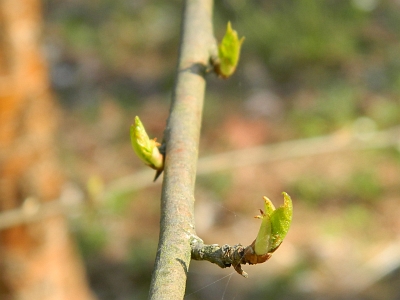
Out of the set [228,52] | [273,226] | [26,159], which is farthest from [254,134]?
[273,226]

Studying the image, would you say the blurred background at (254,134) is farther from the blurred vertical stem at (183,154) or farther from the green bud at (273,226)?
the green bud at (273,226)

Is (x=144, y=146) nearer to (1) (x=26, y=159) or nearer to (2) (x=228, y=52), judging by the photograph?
(2) (x=228, y=52)

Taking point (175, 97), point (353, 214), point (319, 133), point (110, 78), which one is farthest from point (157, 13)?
point (175, 97)

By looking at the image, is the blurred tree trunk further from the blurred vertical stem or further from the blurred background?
the blurred vertical stem

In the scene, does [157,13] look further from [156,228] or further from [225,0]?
[225,0]

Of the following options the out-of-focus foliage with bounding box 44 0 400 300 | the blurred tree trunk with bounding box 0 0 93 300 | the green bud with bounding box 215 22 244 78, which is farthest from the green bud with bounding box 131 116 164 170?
the out-of-focus foliage with bounding box 44 0 400 300
